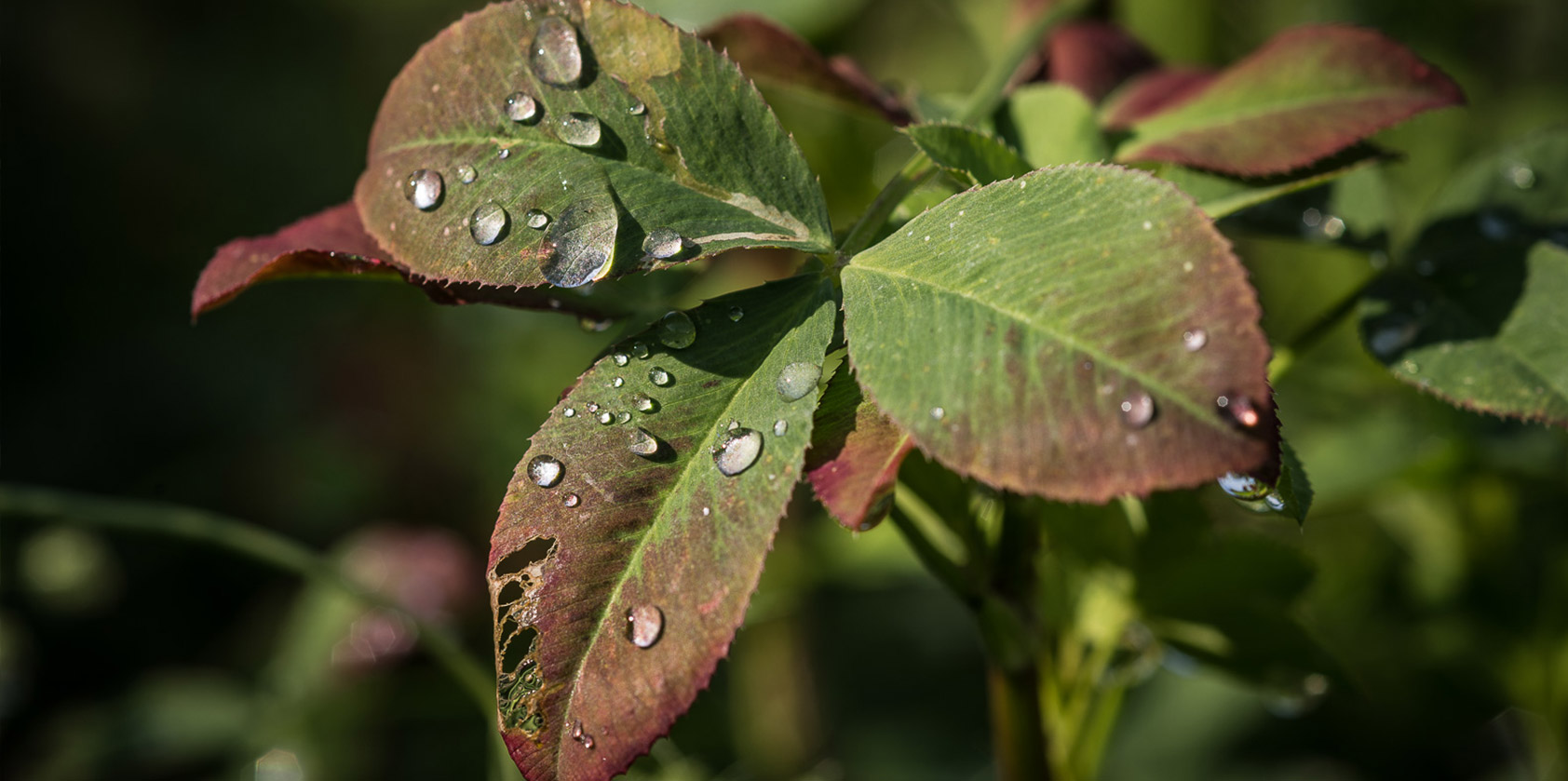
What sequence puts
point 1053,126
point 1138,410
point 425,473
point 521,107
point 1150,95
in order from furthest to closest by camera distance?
point 425,473 < point 1150,95 < point 1053,126 < point 521,107 < point 1138,410

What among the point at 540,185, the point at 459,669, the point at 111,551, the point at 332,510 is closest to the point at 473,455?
the point at 332,510

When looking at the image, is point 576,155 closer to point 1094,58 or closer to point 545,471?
point 545,471

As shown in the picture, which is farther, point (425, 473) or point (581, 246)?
point (425, 473)

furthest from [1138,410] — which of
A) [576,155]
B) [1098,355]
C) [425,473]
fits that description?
[425,473]

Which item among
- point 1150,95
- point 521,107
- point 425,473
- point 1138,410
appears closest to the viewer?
point 1138,410

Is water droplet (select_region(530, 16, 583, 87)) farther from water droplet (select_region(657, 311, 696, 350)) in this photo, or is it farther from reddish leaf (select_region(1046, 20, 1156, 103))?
reddish leaf (select_region(1046, 20, 1156, 103))

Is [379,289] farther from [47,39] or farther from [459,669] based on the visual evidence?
[459,669]
